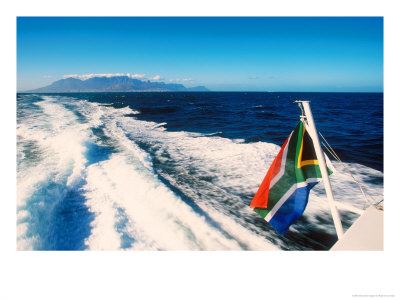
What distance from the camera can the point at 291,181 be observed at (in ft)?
8.82

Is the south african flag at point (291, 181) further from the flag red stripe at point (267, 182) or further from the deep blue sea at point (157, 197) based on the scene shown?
the deep blue sea at point (157, 197)

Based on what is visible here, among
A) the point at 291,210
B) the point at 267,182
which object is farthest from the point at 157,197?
the point at 291,210

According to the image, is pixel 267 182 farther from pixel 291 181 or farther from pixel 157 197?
pixel 157 197

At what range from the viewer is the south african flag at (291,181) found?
2.65 meters

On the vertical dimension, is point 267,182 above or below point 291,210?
above

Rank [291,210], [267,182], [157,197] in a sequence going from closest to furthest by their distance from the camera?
[291,210] → [267,182] → [157,197]

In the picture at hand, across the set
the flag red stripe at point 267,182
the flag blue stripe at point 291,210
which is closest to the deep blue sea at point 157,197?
the flag blue stripe at point 291,210

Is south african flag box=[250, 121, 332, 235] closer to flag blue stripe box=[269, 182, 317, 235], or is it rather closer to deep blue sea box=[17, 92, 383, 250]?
flag blue stripe box=[269, 182, 317, 235]

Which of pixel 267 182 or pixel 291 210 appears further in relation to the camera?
pixel 267 182

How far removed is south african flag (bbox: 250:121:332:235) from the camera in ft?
8.68

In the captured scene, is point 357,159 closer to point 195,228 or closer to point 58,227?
point 195,228
